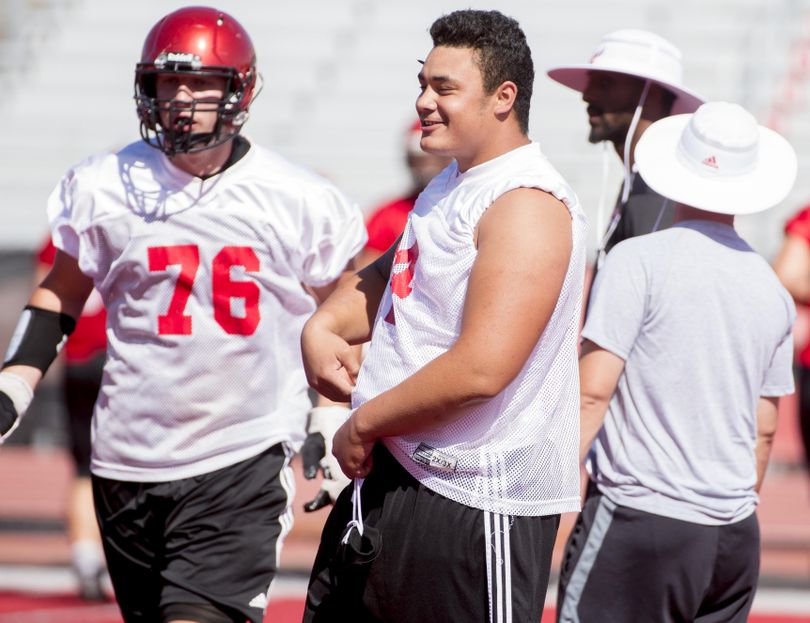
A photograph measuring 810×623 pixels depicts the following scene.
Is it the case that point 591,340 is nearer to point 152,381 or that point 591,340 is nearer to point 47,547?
point 152,381

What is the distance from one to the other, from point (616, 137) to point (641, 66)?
21 centimetres

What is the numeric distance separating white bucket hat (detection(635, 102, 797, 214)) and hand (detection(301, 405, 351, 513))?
1003mm

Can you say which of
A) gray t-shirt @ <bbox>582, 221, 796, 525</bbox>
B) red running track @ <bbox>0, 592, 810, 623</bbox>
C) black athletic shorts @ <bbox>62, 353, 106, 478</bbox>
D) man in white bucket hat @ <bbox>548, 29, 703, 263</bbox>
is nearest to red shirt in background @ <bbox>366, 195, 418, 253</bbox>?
black athletic shorts @ <bbox>62, 353, 106, 478</bbox>

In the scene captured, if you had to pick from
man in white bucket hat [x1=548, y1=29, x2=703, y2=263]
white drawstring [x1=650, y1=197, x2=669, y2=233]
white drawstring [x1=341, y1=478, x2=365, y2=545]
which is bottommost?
white drawstring [x1=341, y1=478, x2=365, y2=545]

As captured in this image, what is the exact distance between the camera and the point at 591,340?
3.36m

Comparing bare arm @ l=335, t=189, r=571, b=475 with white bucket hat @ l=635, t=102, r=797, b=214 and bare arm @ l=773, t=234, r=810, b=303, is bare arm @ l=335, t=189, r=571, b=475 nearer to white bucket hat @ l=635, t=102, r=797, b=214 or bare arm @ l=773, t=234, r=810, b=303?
white bucket hat @ l=635, t=102, r=797, b=214

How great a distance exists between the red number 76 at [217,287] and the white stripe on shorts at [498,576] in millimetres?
1241

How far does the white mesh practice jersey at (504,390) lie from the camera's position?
2725mm

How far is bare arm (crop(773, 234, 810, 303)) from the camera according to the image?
534 cm

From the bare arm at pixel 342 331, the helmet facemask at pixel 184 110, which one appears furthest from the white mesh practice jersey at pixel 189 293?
the bare arm at pixel 342 331

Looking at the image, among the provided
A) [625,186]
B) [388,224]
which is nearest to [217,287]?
[625,186]

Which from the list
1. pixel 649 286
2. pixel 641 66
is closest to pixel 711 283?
pixel 649 286

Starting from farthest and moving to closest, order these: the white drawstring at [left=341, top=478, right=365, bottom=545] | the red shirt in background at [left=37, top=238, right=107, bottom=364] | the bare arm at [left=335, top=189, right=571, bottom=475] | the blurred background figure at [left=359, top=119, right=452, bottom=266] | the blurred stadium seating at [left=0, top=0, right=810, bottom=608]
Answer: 1. the blurred stadium seating at [left=0, top=0, right=810, bottom=608]
2. the red shirt in background at [left=37, top=238, right=107, bottom=364]
3. the blurred background figure at [left=359, top=119, right=452, bottom=266]
4. the white drawstring at [left=341, top=478, right=365, bottom=545]
5. the bare arm at [left=335, top=189, right=571, bottom=475]

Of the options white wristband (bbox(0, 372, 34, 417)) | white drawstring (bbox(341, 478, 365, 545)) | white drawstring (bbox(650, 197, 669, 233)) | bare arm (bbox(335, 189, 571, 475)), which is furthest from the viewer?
white drawstring (bbox(650, 197, 669, 233))
